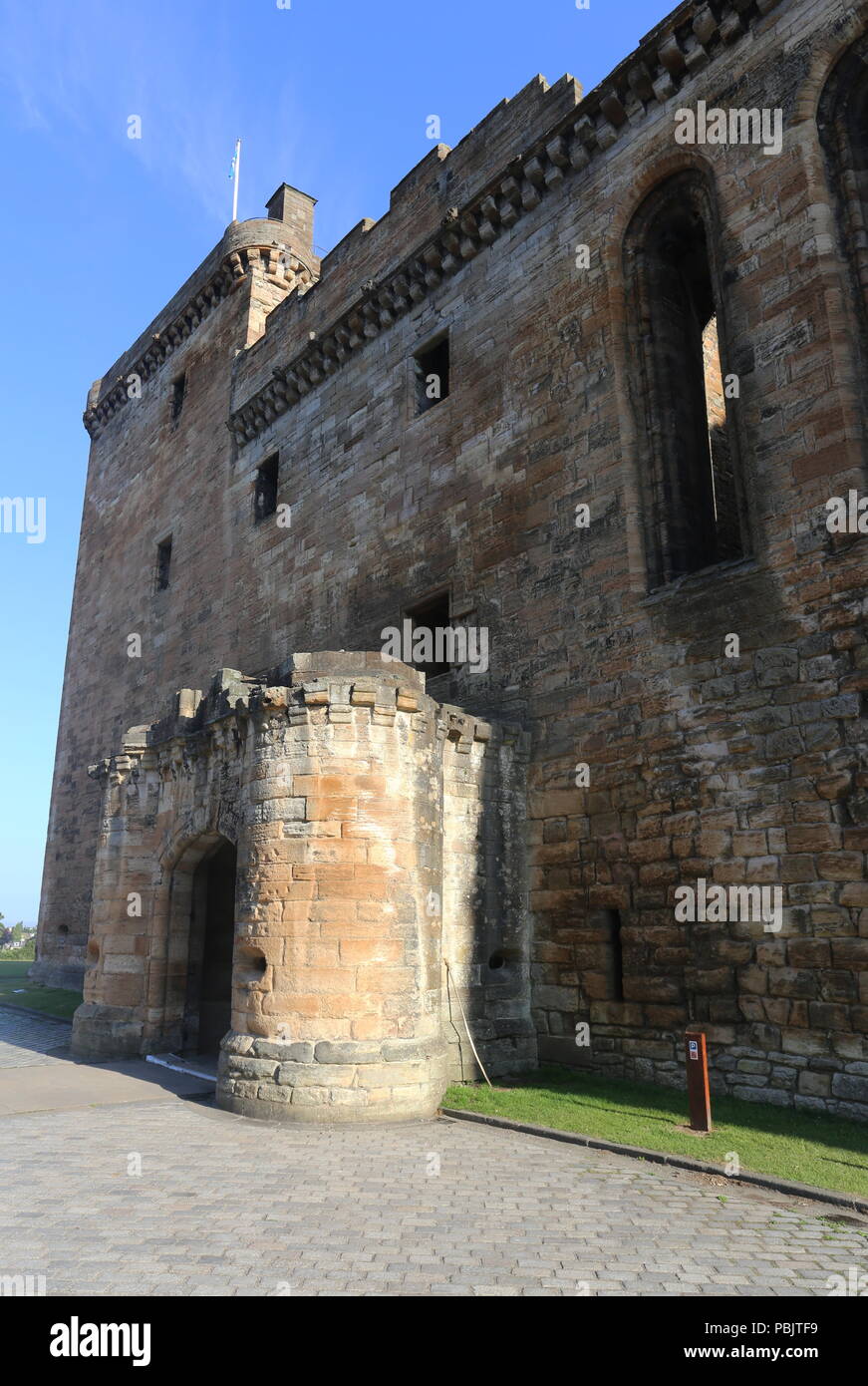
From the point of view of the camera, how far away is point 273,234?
68.9ft

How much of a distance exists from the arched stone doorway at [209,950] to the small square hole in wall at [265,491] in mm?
8336

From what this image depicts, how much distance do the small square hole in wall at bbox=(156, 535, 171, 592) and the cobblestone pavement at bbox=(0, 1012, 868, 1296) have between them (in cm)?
1657

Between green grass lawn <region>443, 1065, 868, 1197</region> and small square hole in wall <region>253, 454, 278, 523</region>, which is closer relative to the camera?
green grass lawn <region>443, 1065, 868, 1197</region>

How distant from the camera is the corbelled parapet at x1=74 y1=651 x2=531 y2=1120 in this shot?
26.7ft

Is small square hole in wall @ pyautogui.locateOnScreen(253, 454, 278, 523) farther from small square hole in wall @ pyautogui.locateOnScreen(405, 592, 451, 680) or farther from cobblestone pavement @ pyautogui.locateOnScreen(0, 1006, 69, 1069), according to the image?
cobblestone pavement @ pyautogui.locateOnScreen(0, 1006, 69, 1069)

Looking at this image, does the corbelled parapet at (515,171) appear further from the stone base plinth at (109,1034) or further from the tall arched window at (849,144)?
the stone base plinth at (109,1034)

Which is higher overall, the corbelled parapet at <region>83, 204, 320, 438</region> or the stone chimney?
the stone chimney

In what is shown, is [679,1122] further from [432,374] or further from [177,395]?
[177,395]

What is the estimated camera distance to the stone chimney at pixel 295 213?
70.6ft

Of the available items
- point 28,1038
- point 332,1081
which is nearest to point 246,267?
point 28,1038

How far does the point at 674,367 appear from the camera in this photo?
35.3 feet

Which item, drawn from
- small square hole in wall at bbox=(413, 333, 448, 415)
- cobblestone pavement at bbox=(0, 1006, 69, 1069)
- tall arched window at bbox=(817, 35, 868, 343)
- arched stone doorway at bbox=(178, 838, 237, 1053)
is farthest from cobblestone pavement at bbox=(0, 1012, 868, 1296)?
small square hole in wall at bbox=(413, 333, 448, 415)

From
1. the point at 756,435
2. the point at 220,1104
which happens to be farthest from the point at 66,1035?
the point at 756,435

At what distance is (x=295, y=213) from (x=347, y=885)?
19251 millimetres
